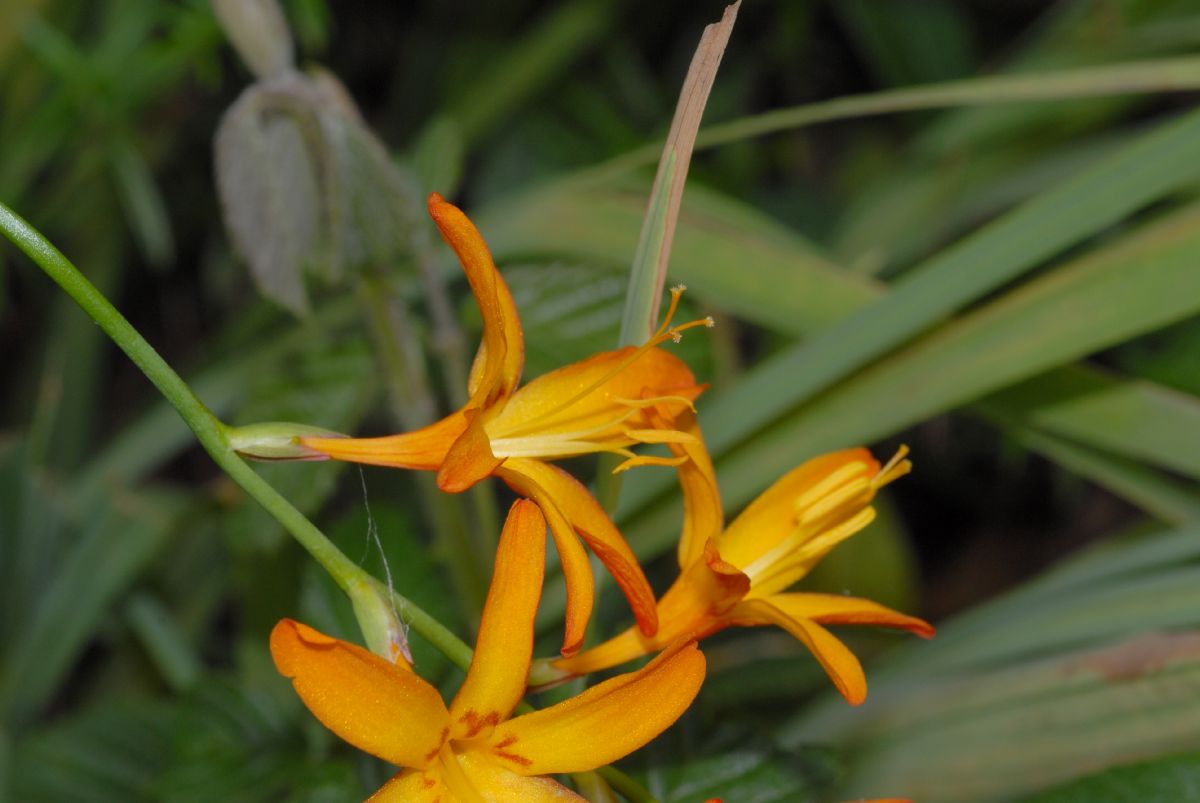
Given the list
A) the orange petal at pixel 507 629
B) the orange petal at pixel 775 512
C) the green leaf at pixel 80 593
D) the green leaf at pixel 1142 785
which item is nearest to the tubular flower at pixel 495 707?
the orange petal at pixel 507 629

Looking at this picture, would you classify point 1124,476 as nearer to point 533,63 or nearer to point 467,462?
point 467,462

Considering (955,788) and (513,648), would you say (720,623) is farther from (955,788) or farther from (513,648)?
(955,788)

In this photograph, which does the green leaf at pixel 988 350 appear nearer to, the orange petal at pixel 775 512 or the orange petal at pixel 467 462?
the orange petal at pixel 775 512

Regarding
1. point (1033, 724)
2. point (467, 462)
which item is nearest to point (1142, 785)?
point (1033, 724)

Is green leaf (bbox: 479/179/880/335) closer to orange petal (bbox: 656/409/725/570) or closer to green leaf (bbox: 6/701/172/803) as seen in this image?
orange petal (bbox: 656/409/725/570)

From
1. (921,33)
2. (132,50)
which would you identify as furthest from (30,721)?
(921,33)

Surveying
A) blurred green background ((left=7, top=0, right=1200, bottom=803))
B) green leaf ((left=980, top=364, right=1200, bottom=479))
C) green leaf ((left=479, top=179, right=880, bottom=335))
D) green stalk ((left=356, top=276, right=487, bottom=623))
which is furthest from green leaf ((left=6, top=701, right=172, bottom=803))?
green leaf ((left=980, top=364, right=1200, bottom=479))
